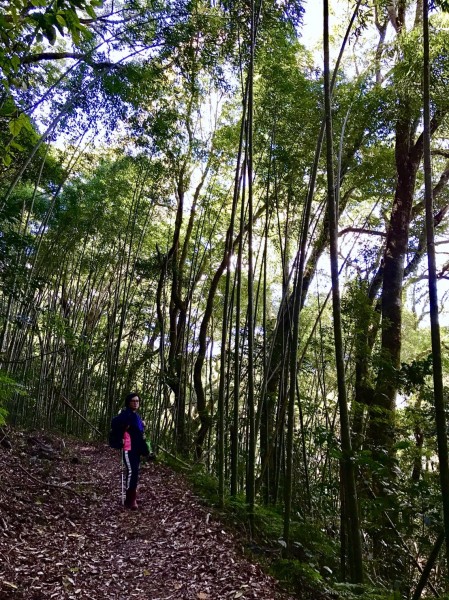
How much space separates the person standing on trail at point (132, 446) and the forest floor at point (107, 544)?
0.55ft

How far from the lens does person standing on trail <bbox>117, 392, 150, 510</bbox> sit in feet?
13.6

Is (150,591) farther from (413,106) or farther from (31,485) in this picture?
(413,106)

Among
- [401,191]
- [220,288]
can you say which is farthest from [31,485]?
[220,288]

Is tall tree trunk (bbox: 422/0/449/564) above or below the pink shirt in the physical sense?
above

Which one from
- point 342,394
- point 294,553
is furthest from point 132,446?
point 342,394

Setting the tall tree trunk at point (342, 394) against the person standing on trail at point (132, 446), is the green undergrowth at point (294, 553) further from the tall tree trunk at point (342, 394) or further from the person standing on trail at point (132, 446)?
the person standing on trail at point (132, 446)

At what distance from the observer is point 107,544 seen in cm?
324

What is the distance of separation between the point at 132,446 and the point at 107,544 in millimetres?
1035

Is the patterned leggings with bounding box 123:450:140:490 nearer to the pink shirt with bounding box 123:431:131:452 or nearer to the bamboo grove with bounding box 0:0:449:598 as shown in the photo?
the pink shirt with bounding box 123:431:131:452

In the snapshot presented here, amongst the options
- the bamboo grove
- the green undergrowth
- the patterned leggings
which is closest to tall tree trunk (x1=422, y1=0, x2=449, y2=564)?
→ the bamboo grove

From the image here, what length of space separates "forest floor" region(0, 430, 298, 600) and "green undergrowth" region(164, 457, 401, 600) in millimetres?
130

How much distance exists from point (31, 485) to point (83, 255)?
6.12 metres

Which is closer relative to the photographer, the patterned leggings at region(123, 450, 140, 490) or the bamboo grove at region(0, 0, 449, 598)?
the bamboo grove at region(0, 0, 449, 598)

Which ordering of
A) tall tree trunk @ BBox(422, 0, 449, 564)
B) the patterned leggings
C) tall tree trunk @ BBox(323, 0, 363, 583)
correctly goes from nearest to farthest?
tall tree trunk @ BBox(422, 0, 449, 564), tall tree trunk @ BBox(323, 0, 363, 583), the patterned leggings
